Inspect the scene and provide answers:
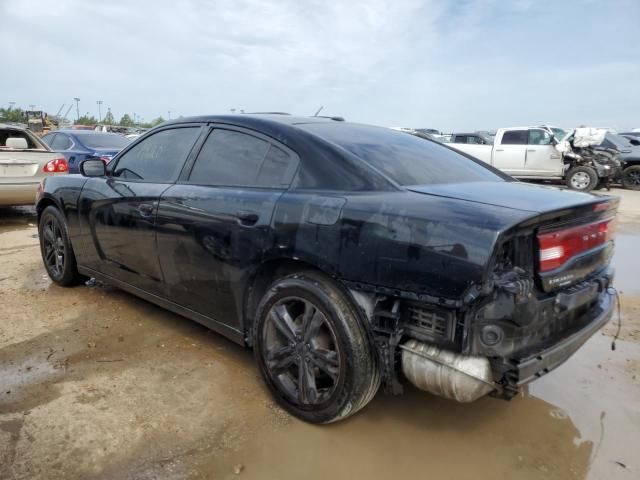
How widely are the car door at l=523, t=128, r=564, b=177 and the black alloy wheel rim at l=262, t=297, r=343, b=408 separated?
45.2ft

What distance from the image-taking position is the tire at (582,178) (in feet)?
44.7

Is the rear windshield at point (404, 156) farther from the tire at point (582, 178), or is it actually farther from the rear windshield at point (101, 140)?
the tire at point (582, 178)

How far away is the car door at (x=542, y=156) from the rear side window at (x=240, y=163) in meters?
13.4

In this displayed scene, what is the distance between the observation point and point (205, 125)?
3271mm

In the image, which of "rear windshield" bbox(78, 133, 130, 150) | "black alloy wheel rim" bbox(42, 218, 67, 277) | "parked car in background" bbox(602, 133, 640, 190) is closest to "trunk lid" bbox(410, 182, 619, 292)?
"black alloy wheel rim" bbox(42, 218, 67, 277)

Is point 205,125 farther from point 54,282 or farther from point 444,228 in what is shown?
point 54,282

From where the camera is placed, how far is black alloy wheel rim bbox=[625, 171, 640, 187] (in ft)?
50.5

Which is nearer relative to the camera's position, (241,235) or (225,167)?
(241,235)

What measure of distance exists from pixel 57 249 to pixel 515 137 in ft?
45.0

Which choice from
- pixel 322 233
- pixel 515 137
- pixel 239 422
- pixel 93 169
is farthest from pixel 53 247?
pixel 515 137

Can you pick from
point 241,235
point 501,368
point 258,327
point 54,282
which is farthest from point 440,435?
point 54,282

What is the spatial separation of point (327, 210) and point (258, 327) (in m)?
0.77

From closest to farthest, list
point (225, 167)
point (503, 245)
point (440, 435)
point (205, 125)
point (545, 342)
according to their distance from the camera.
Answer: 1. point (503, 245)
2. point (545, 342)
3. point (440, 435)
4. point (225, 167)
5. point (205, 125)

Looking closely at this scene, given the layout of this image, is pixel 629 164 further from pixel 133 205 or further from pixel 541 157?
pixel 133 205
